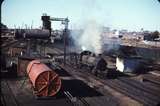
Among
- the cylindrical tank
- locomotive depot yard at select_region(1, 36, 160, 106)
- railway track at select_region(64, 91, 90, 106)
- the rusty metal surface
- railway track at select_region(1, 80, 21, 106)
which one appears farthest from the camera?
the rusty metal surface

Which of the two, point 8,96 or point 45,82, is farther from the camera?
→ point 8,96

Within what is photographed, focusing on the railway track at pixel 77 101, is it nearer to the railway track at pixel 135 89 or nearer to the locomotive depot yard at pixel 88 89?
the locomotive depot yard at pixel 88 89

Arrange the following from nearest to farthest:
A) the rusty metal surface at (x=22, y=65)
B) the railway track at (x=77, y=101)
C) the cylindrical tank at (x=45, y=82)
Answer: the railway track at (x=77, y=101) < the cylindrical tank at (x=45, y=82) < the rusty metal surface at (x=22, y=65)

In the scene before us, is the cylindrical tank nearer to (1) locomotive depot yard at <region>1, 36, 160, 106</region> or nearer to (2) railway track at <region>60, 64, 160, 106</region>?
(1) locomotive depot yard at <region>1, 36, 160, 106</region>

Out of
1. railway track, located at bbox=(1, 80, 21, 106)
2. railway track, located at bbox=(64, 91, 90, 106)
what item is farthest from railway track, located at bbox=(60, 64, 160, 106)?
railway track, located at bbox=(1, 80, 21, 106)

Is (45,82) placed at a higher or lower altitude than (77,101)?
higher

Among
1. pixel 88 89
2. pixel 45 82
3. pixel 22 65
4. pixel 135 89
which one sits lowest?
pixel 135 89

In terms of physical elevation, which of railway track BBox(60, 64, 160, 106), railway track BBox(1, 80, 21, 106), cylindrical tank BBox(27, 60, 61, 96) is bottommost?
railway track BBox(60, 64, 160, 106)

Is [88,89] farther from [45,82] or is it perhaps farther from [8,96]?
[8,96]

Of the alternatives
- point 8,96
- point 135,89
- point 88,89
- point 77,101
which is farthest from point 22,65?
point 135,89

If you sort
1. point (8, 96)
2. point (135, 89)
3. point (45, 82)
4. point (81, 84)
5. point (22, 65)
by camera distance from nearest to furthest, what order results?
point (45, 82), point (8, 96), point (135, 89), point (81, 84), point (22, 65)

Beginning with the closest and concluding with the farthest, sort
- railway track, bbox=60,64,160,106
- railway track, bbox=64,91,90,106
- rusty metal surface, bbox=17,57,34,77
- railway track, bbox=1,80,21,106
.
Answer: railway track, bbox=1,80,21,106
railway track, bbox=64,91,90,106
railway track, bbox=60,64,160,106
rusty metal surface, bbox=17,57,34,77

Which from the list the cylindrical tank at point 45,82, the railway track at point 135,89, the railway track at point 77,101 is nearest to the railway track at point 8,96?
the cylindrical tank at point 45,82

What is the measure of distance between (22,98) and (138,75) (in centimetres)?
1717
